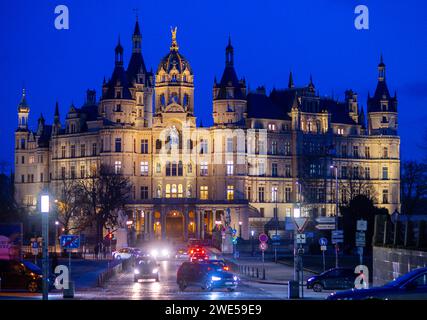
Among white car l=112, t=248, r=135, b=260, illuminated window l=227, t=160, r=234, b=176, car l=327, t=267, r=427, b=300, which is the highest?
illuminated window l=227, t=160, r=234, b=176

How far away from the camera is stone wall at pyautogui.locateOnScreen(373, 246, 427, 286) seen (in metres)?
24.3

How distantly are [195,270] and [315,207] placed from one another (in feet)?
256

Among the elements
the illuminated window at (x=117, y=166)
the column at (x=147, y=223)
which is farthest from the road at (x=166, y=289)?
the illuminated window at (x=117, y=166)

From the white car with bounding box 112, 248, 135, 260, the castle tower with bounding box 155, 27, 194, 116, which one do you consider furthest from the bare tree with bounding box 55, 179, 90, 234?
the castle tower with bounding box 155, 27, 194, 116

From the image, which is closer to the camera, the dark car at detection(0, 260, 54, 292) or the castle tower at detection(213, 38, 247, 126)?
the dark car at detection(0, 260, 54, 292)

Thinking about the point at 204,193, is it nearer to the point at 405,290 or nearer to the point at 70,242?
the point at 70,242

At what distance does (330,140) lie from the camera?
11638 centimetres

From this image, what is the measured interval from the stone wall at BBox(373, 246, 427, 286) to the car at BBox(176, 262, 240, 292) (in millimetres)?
5913

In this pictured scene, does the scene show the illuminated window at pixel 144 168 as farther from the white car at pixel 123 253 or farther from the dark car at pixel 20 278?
the dark car at pixel 20 278

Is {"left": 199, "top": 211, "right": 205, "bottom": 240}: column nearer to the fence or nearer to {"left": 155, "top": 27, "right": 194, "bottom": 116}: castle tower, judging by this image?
{"left": 155, "top": 27, "right": 194, "bottom": 116}: castle tower

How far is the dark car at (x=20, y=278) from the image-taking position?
101 feet

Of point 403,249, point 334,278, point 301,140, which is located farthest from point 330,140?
point 403,249

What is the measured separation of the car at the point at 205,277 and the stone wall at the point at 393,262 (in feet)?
19.4
